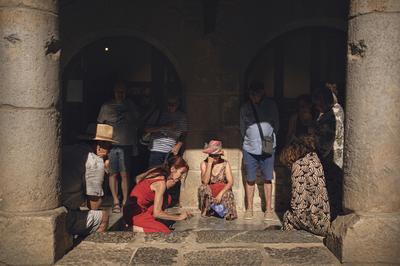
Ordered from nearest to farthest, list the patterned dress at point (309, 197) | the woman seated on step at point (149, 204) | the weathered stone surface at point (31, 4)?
1. the weathered stone surface at point (31, 4)
2. the patterned dress at point (309, 197)
3. the woman seated on step at point (149, 204)

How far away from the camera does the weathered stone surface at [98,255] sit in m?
3.94

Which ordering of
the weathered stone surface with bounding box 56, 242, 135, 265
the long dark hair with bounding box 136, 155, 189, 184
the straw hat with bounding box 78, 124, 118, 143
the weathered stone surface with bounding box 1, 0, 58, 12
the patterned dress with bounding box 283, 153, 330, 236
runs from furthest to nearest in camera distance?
the long dark hair with bounding box 136, 155, 189, 184
the patterned dress with bounding box 283, 153, 330, 236
the straw hat with bounding box 78, 124, 118, 143
the weathered stone surface with bounding box 56, 242, 135, 265
the weathered stone surface with bounding box 1, 0, 58, 12

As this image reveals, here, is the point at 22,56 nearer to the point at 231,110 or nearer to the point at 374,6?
the point at 374,6

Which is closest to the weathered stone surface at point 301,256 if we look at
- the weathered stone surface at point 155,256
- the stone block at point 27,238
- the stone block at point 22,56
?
the weathered stone surface at point 155,256

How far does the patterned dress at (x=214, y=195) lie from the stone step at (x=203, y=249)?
2.08 meters

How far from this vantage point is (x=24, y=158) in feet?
12.7

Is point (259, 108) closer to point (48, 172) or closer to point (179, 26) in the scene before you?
point (179, 26)

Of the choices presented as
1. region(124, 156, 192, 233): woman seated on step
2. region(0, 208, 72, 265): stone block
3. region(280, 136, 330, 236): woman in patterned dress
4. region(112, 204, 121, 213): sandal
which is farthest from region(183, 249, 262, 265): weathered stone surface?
region(112, 204, 121, 213): sandal

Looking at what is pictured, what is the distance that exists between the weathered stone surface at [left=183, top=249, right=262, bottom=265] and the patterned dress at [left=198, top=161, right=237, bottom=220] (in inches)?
103

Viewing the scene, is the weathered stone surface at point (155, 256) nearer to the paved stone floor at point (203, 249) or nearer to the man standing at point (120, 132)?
the paved stone floor at point (203, 249)

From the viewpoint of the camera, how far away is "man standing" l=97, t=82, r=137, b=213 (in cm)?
705

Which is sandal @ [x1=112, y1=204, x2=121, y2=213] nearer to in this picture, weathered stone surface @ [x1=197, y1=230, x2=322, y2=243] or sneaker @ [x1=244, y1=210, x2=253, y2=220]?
sneaker @ [x1=244, y1=210, x2=253, y2=220]

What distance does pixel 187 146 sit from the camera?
24.2ft

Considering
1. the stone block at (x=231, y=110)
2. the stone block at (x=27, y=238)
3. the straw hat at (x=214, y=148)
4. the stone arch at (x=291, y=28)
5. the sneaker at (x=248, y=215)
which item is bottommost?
the sneaker at (x=248, y=215)
